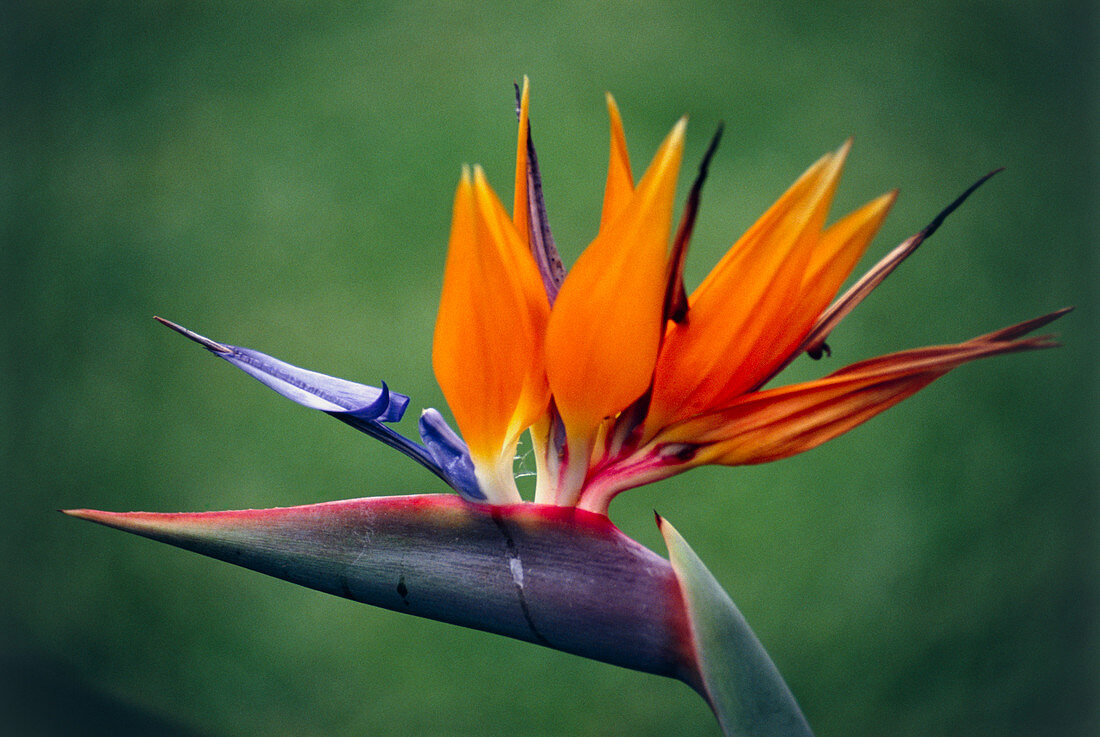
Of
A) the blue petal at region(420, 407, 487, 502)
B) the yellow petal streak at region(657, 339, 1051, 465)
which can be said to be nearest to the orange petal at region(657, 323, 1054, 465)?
the yellow petal streak at region(657, 339, 1051, 465)

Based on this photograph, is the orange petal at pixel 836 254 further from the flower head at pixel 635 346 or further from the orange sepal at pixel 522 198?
the orange sepal at pixel 522 198

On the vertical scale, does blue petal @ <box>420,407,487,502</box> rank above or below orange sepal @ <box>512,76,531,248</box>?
below

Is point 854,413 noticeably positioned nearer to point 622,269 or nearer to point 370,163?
point 622,269

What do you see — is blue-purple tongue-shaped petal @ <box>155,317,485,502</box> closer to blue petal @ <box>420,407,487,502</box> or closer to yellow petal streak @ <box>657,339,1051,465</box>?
blue petal @ <box>420,407,487,502</box>

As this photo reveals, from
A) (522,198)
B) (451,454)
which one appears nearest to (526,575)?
(451,454)

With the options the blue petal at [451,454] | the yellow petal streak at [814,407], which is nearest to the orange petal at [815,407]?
the yellow petal streak at [814,407]

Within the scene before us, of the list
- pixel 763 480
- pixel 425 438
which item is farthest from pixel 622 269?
pixel 763 480

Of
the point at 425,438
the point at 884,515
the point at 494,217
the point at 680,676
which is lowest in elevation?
the point at 884,515
